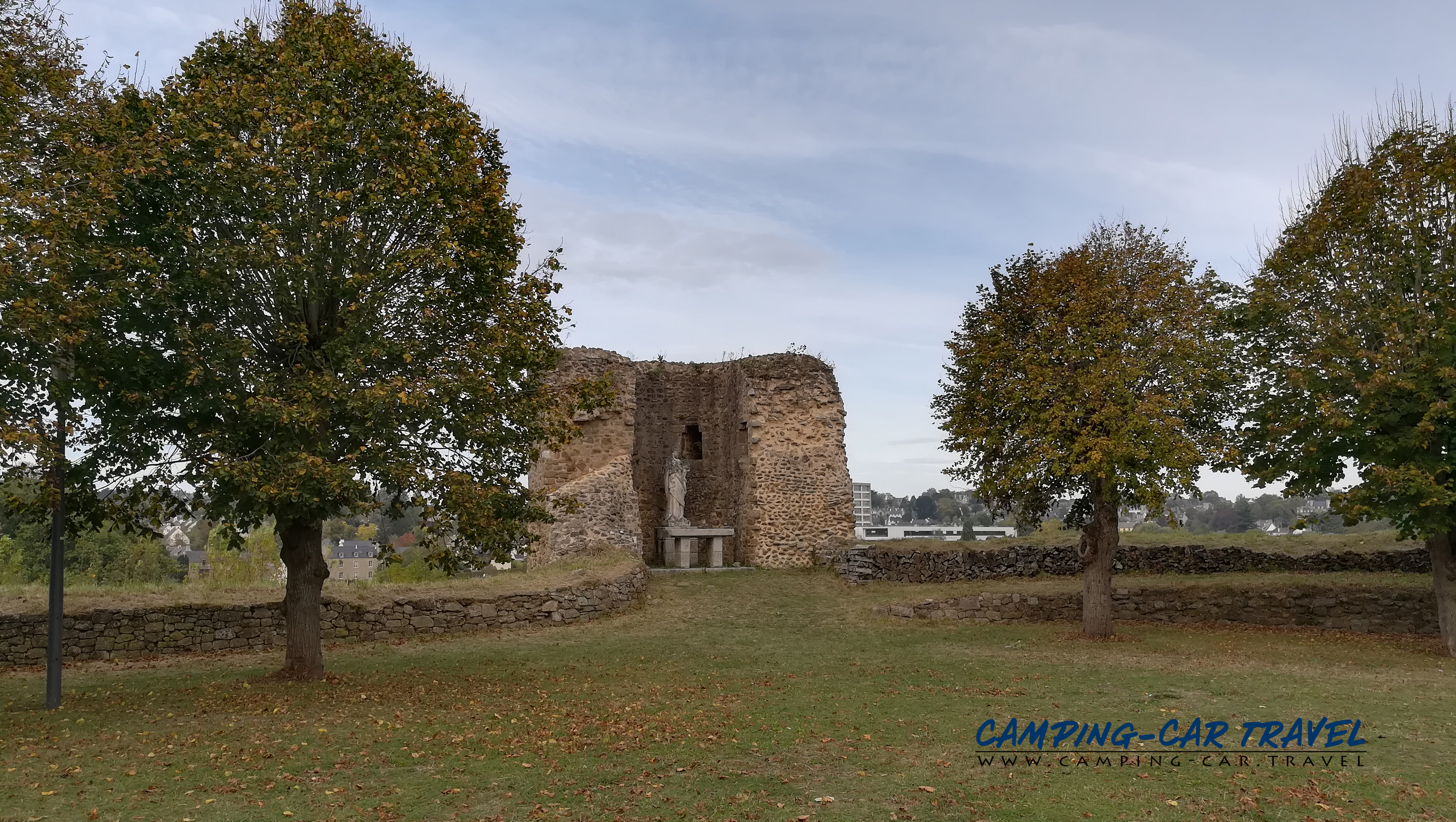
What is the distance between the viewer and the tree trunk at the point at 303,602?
1284 centimetres

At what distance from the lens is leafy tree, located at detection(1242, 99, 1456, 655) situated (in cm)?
1498

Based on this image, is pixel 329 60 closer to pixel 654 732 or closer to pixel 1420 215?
pixel 654 732

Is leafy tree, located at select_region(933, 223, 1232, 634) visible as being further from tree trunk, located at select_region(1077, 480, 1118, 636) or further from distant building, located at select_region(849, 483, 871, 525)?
distant building, located at select_region(849, 483, 871, 525)

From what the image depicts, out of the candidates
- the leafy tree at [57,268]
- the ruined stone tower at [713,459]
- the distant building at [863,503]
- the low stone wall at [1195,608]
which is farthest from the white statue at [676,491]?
the distant building at [863,503]

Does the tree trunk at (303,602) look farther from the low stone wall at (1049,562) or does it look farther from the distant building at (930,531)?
the distant building at (930,531)

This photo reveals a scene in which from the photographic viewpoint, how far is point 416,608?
719 inches

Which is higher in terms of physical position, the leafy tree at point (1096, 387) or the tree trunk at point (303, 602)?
the leafy tree at point (1096, 387)

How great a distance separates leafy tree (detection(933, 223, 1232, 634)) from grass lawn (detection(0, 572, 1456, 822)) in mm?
2845

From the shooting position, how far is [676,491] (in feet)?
93.5

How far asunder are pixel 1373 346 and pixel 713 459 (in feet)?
63.9

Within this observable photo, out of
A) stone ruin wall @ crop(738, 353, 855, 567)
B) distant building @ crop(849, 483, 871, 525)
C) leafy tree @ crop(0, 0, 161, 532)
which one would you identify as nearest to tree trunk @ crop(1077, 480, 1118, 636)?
stone ruin wall @ crop(738, 353, 855, 567)

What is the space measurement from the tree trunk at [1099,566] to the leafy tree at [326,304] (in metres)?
10.9

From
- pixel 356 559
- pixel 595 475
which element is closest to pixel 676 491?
pixel 595 475

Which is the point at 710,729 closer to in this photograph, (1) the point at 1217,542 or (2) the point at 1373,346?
(2) the point at 1373,346
